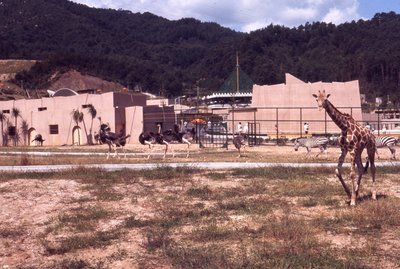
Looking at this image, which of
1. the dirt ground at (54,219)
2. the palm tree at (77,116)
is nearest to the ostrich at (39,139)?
the palm tree at (77,116)

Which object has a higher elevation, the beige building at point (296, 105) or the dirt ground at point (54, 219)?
the beige building at point (296, 105)

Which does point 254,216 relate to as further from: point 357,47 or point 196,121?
point 357,47

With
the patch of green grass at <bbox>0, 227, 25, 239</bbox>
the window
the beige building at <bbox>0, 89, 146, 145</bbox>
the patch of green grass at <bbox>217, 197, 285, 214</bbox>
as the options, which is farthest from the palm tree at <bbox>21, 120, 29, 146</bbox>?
the patch of green grass at <bbox>0, 227, 25, 239</bbox>

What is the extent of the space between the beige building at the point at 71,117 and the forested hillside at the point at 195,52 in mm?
48517

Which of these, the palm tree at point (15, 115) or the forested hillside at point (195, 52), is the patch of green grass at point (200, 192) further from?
the forested hillside at point (195, 52)

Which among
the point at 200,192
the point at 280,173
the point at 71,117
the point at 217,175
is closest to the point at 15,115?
the point at 71,117

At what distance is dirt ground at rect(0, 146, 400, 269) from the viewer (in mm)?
8789

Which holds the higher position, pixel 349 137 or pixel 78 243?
pixel 349 137

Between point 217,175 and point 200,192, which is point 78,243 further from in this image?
point 217,175

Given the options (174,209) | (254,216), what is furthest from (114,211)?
(254,216)

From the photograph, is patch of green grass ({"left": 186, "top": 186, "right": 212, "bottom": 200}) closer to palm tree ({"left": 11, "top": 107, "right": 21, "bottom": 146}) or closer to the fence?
the fence

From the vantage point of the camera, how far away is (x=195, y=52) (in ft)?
614

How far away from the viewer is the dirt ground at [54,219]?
8.79 m

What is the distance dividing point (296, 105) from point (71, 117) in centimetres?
2152
